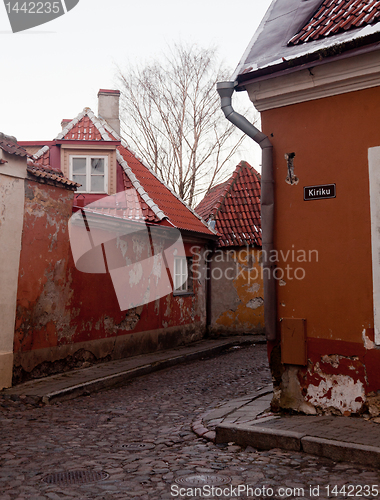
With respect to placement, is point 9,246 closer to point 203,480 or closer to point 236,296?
point 203,480

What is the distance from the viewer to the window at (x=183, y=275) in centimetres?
1400

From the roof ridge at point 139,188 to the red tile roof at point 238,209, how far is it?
11.9 feet

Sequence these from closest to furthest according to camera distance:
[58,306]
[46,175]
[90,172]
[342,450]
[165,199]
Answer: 1. [342,450]
2. [46,175]
3. [58,306]
4. [90,172]
5. [165,199]

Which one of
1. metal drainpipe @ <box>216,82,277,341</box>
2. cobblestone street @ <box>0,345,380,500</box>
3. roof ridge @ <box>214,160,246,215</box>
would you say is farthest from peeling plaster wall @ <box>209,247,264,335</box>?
metal drainpipe @ <box>216,82,277,341</box>

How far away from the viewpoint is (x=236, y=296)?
16203 millimetres

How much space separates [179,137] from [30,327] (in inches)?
645

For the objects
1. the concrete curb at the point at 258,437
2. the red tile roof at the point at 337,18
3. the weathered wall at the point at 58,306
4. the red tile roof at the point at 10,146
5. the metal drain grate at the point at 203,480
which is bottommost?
the metal drain grate at the point at 203,480

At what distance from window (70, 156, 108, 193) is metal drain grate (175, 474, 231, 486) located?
10.4 meters

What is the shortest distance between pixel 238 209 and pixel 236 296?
10.6 feet

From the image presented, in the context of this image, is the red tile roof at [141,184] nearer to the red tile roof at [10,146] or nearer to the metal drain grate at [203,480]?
the red tile roof at [10,146]

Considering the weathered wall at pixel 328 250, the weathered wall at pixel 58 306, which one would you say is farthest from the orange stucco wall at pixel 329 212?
the weathered wall at pixel 58 306

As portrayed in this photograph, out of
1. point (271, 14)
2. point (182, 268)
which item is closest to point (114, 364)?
point (182, 268)

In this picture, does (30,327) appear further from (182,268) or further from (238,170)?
(238,170)

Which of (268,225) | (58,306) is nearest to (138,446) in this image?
(268,225)
